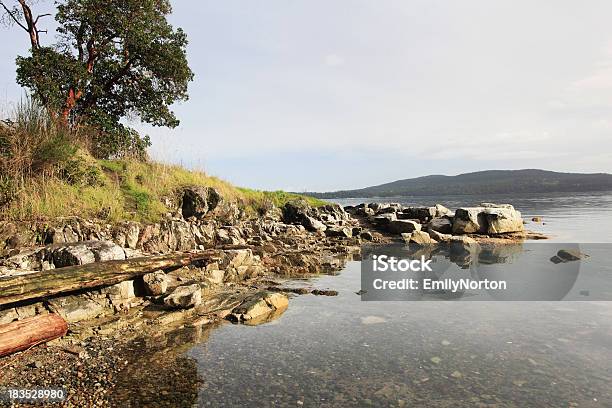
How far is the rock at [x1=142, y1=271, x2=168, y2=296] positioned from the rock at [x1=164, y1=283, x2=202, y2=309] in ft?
1.29

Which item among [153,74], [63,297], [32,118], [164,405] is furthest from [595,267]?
[153,74]

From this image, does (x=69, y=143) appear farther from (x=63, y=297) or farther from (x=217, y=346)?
(x=217, y=346)

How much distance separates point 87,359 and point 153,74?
710 inches

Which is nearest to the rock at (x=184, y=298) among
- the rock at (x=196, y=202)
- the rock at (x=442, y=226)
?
the rock at (x=196, y=202)

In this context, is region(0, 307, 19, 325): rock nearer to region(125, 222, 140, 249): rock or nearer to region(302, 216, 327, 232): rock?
region(125, 222, 140, 249): rock

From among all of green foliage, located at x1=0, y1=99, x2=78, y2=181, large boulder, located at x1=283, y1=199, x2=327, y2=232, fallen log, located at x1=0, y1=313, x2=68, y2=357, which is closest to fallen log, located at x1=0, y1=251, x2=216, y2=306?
fallen log, located at x1=0, y1=313, x2=68, y2=357

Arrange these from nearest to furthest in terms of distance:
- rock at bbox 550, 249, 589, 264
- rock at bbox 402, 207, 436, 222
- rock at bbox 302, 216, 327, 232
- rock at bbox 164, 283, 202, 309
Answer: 1. rock at bbox 164, 283, 202, 309
2. rock at bbox 550, 249, 589, 264
3. rock at bbox 302, 216, 327, 232
4. rock at bbox 402, 207, 436, 222

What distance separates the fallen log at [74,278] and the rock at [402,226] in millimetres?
16279

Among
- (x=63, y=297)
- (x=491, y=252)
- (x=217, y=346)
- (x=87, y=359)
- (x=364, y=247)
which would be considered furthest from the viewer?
(x=364, y=247)

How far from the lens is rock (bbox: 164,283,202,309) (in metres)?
7.75

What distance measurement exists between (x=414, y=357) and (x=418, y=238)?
624 inches

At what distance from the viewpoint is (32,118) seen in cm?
1166

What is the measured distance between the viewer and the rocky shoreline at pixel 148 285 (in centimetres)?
531

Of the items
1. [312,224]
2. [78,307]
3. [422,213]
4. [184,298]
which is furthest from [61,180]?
[422,213]
